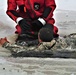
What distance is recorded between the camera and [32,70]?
528 centimetres

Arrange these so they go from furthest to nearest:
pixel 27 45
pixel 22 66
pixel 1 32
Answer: pixel 1 32 < pixel 27 45 < pixel 22 66

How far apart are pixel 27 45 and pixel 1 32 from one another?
1.45 meters

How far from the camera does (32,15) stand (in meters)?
6.82

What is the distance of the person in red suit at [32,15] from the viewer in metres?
6.75

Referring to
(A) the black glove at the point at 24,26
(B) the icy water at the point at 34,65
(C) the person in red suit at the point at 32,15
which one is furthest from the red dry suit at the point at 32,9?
(B) the icy water at the point at 34,65

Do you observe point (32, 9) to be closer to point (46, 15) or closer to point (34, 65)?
point (46, 15)

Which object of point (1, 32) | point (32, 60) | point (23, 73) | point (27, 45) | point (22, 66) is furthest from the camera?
point (1, 32)

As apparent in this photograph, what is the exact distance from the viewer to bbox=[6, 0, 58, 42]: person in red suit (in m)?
6.75

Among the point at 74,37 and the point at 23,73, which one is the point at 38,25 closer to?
the point at 74,37

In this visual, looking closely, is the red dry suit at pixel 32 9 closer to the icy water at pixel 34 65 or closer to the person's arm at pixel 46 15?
the person's arm at pixel 46 15

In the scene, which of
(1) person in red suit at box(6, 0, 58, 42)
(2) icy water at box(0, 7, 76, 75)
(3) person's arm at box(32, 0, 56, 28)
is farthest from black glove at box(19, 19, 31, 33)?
(2) icy water at box(0, 7, 76, 75)

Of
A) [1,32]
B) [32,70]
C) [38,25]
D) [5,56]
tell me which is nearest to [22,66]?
[32,70]

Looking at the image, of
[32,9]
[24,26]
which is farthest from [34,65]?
[32,9]

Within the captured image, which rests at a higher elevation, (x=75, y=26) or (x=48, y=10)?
(x=48, y=10)
